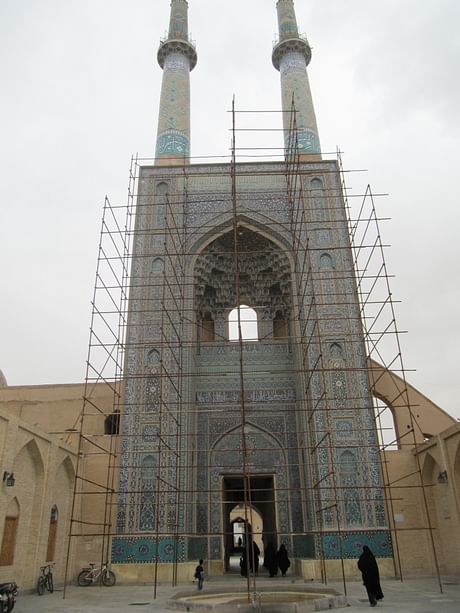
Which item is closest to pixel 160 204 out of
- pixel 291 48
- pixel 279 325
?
pixel 279 325

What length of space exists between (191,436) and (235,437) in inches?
40.0

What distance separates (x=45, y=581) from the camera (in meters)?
8.56

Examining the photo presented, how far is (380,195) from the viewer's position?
11438 millimetres

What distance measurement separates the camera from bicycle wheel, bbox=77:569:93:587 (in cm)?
941

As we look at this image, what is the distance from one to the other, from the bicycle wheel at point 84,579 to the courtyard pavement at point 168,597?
0.14m

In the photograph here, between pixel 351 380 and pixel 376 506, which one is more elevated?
pixel 351 380

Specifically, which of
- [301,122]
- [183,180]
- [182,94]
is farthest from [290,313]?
[182,94]

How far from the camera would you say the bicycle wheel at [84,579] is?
30.9ft

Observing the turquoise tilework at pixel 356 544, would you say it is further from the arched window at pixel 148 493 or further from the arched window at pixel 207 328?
the arched window at pixel 207 328

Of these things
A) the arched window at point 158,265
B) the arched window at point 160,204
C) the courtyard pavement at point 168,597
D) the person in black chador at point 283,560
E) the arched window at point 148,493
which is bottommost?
the courtyard pavement at point 168,597

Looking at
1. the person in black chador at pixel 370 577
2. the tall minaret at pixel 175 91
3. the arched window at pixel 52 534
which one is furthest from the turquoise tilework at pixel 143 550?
the tall minaret at pixel 175 91

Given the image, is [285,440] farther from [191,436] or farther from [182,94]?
[182,94]

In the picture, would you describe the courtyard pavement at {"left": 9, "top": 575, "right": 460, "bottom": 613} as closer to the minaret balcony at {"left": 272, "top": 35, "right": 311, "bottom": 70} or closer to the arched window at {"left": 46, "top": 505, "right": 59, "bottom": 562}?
the arched window at {"left": 46, "top": 505, "right": 59, "bottom": 562}

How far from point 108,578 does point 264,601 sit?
374 cm
